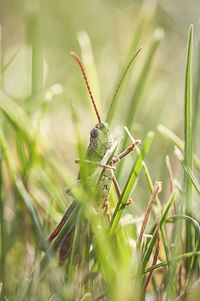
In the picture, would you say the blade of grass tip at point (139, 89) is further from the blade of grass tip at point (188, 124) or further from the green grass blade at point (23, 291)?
the green grass blade at point (23, 291)

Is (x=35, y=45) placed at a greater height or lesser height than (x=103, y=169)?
greater

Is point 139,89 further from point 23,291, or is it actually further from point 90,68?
point 23,291

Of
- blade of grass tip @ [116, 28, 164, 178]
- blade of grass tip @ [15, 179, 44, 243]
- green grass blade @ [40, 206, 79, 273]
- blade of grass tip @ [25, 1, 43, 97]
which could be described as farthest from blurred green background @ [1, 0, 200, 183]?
green grass blade @ [40, 206, 79, 273]

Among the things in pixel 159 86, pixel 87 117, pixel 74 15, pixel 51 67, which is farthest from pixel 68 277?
pixel 74 15

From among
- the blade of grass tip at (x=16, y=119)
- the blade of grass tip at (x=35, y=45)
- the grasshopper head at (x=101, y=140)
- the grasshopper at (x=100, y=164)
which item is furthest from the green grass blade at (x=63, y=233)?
the blade of grass tip at (x=35, y=45)

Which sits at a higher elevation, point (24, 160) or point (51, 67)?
point (51, 67)

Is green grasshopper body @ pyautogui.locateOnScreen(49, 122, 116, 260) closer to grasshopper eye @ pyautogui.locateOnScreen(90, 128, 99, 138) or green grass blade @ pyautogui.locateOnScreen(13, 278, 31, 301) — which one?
grasshopper eye @ pyautogui.locateOnScreen(90, 128, 99, 138)

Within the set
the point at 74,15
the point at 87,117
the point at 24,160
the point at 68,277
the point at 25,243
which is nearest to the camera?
the point at 68,277

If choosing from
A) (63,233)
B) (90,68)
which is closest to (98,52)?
(90,68)

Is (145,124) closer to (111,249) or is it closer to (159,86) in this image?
(159,86)
